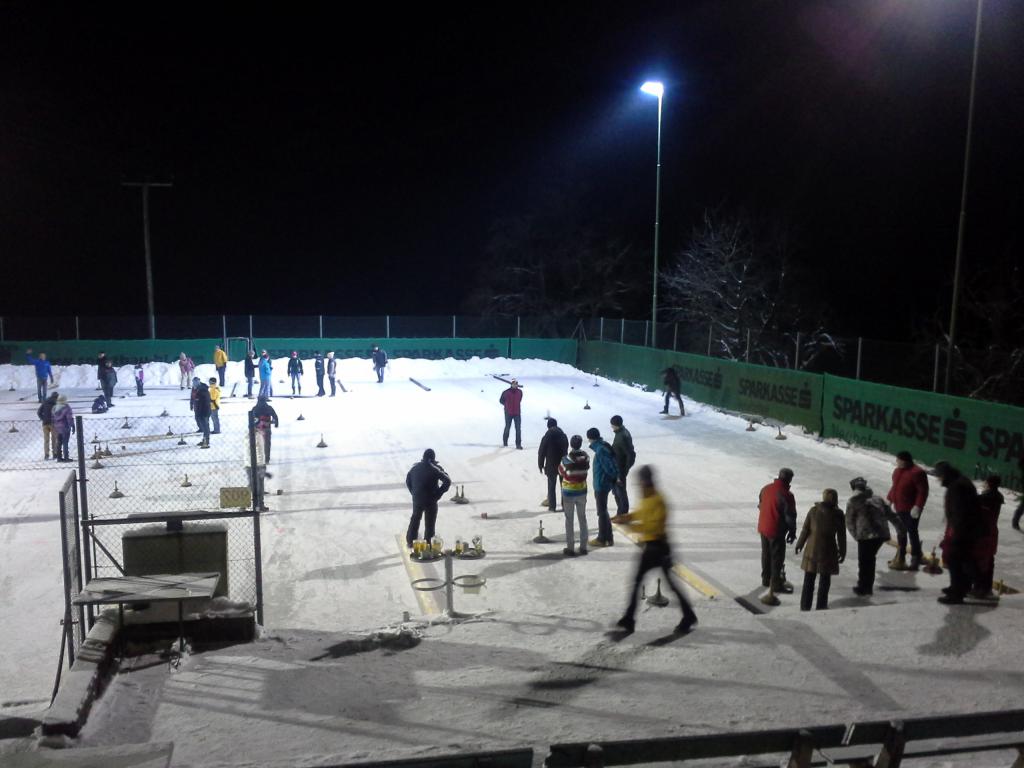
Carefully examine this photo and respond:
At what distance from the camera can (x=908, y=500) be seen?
34.5 ft

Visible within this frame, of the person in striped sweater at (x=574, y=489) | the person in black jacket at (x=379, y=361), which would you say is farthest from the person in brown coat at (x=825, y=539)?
the person in black jacket at (x=379, y=361)

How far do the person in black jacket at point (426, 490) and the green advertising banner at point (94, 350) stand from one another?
30648mm

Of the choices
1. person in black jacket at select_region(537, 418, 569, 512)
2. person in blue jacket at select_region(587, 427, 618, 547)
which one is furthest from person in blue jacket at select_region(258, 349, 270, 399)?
person in blue jacket at select_region(587, 427, 618, 547)

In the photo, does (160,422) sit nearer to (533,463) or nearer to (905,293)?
(533,463)

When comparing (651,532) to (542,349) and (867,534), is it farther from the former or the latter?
(542,349)

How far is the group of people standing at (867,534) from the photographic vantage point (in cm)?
877

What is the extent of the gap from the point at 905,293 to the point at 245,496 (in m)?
53.3

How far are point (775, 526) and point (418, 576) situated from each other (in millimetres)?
4546

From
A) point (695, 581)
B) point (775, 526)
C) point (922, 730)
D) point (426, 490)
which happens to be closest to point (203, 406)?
point (426, 490)

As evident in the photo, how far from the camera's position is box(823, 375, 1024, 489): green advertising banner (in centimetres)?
1548

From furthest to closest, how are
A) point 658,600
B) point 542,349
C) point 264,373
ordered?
1. point 542,349
2. point 264,373
3. point 658,600

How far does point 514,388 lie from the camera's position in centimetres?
1934

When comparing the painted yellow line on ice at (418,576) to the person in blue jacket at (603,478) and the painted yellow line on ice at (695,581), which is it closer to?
the painted yellow line on ice at (695,581)

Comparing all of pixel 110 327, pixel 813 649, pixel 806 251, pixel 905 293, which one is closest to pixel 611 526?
pixel 813 649
